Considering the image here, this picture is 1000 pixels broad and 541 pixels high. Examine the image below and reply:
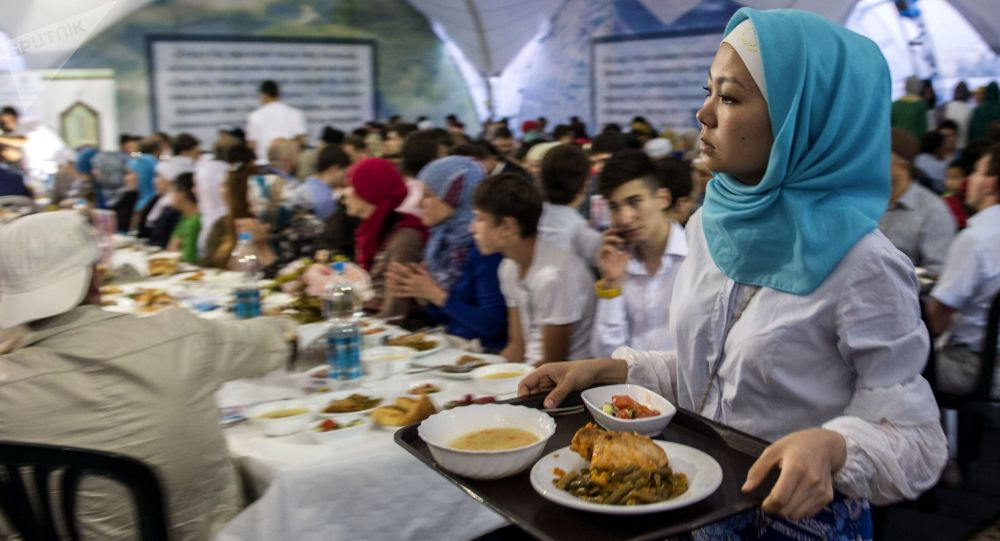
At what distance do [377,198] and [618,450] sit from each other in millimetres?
3245

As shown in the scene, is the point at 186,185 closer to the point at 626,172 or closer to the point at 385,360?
the point at 385,360

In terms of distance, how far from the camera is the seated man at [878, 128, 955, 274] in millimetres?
4266

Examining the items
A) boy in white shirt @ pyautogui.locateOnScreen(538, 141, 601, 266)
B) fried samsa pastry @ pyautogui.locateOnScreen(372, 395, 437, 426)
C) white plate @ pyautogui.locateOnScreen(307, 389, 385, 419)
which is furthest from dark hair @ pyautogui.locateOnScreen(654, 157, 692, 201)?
fried samsa pastry @ pyautogui.locateOnScreen(372, 395, 437, 426)

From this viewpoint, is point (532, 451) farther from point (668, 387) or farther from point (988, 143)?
point (988, 143)

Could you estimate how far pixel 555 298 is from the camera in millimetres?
3133

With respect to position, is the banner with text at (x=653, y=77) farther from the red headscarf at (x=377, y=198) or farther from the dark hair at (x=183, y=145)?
the red headscarf at (x=377, y=198)

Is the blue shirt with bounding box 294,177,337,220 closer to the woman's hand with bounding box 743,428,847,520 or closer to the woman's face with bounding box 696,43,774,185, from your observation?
the woman's face with bounding box 696,43,774,185

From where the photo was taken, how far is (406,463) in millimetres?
2193

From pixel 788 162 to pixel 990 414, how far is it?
253 cm

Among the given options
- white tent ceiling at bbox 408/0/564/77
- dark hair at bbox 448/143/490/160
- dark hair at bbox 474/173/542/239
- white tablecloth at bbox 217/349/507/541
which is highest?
white tent ceiling at bbox 408/0/564/77

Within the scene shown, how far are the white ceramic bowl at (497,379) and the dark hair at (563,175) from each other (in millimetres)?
1362

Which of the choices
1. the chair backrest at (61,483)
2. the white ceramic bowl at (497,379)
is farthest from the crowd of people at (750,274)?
the white ceramic bowl at (497,379)

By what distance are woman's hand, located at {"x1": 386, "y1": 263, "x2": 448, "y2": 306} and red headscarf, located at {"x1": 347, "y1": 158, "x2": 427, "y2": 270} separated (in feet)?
1.96

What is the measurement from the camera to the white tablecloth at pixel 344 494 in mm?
2039
